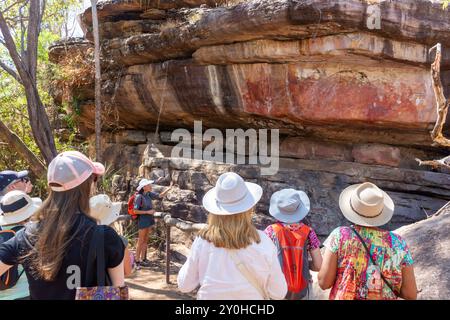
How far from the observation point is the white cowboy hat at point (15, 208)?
2797 mm

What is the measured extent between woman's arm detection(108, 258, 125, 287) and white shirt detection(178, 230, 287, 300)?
461 mm

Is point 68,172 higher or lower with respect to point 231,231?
higher

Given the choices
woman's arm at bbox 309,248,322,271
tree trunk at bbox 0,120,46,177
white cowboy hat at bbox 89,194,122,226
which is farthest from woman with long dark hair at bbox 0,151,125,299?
tree trunk at bbox 0,120,46,177

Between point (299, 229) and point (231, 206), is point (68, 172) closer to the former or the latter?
point (231, 206)

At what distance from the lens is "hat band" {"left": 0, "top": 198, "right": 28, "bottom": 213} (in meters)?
2.81

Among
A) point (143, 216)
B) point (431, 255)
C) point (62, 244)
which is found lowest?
point (143, 216)

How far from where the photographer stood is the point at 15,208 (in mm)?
2828

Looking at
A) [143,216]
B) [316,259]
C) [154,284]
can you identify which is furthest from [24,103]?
[316,259]

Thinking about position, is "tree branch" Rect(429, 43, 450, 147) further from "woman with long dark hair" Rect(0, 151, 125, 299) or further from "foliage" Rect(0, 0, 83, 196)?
"foliage" Rect(0, 0, 83, 196)

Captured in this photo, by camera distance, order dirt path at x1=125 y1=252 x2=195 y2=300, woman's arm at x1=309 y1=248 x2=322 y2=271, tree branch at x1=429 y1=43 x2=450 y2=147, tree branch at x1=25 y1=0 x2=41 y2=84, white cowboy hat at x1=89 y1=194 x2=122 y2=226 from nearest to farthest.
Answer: white cowboy hat at x1=89 y1=194 x2=122 y2=226
woman's arm at x1=309 y1=248 x2=322 y2=271
tree branch at x1=429 y1=43 x2=450 y2=147
dirt path at x1=125 y1=252 x2=195 y2=300
tree branch at x1=25 y1=0 x2=41 y2=84

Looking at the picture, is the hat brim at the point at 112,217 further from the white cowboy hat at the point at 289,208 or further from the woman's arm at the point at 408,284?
the woman's arm at the point at 408,284

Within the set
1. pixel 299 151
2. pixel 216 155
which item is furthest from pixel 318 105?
pixel 216 155

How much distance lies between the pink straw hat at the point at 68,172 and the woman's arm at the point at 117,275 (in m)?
0.46

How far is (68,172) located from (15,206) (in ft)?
3.35
